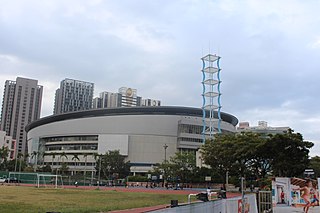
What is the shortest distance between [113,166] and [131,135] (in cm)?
1696

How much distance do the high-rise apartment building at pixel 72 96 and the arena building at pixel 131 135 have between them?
4896 cm

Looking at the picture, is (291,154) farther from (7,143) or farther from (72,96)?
(72,96)

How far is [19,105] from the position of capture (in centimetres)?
17462

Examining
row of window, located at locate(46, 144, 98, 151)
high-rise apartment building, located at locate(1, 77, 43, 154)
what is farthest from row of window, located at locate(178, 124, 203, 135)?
high-rise apartment building, located at locate(1, 77, 43, 154)

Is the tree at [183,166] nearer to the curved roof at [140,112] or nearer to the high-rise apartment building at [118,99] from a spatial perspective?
the curved roof at [140,112]

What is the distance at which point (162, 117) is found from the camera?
4855 inches

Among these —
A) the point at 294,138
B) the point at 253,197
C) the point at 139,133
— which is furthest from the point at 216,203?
the point at 139,133

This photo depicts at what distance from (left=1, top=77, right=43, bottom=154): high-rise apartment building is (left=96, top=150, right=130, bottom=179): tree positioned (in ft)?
277

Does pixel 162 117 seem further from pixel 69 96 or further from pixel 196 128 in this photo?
pixel 69 96

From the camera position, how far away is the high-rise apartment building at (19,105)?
562 feet

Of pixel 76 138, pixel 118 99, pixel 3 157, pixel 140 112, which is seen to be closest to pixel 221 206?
pixel 140 112

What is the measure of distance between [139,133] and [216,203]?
111 meters

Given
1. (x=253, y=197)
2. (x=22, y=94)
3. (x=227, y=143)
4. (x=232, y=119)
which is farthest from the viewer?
(x=22, y=94)

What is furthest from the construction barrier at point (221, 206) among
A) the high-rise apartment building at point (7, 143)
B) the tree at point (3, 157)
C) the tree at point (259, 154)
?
the high-rise apartment building at point (7, 143)
